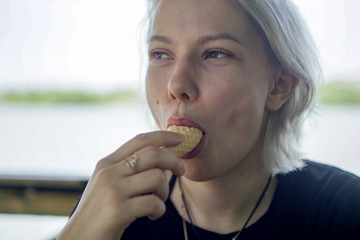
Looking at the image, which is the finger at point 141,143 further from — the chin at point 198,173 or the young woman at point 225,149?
the chin at point 198,173

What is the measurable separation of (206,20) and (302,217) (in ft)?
2.68

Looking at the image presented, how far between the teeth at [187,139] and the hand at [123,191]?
0.10 metres

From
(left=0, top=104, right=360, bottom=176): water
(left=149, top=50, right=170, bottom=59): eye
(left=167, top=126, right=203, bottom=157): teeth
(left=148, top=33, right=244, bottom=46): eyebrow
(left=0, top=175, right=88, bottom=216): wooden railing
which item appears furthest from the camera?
(left=0, top=175, right=88, bottom=216): wooden railing

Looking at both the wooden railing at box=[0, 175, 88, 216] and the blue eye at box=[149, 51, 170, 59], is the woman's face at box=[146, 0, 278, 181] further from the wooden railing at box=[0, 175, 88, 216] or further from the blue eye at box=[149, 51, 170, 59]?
the wooden railing at box=[0, 175, 88, 216]

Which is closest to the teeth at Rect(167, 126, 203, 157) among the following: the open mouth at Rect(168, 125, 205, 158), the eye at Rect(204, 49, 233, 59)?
the open mouth at Rect(168, 125, 205, 158)

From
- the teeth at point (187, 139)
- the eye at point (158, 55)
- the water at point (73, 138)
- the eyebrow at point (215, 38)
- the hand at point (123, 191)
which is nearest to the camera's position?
the hand at point (123, 191)

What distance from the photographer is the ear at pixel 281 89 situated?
4.57ft

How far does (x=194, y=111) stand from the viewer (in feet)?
3.79

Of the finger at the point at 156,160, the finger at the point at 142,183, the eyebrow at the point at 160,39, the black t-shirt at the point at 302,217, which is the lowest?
the black t-shirt at the point at 302,217

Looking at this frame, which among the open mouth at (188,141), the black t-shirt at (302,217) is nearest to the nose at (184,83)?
the open mouth at (188,141)

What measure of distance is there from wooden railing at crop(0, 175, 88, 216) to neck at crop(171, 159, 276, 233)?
143 cm

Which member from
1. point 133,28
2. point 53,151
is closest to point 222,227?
point 133,28

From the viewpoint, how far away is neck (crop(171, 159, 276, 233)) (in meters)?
1.38

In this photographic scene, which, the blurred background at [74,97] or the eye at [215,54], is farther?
the blurred background at [74,97]
